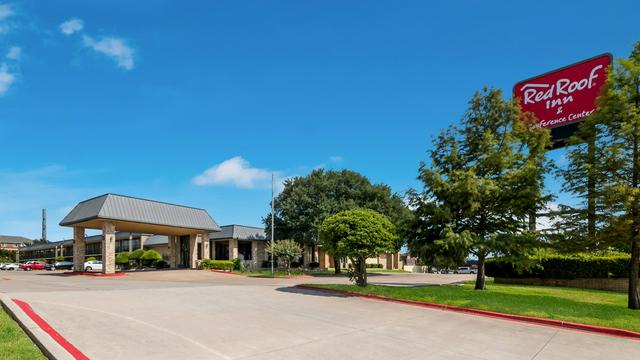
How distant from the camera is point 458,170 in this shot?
18.9 metres

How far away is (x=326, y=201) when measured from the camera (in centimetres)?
3928

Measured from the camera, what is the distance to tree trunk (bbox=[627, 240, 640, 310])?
14227 millimetres

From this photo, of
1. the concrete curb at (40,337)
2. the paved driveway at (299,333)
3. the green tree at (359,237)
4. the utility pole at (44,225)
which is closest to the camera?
the concrete curb at (40,337)

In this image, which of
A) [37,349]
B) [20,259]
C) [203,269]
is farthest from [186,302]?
[20,259]

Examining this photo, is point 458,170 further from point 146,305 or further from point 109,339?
point 109,339

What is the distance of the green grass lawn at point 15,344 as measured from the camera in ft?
21.1

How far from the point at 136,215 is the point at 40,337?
31102 mm

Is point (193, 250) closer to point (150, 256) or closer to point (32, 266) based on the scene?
point (150, 256)

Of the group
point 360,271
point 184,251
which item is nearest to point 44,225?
point 184,251

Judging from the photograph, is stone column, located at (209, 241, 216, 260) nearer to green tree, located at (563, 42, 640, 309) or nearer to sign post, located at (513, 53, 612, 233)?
sign post, located at (513, 53, 612, 233)

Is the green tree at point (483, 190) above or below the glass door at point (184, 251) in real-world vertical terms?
above

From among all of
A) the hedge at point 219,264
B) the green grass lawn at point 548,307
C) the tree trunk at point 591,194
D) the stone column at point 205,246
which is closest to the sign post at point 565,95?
the tree trunk at point 591,194

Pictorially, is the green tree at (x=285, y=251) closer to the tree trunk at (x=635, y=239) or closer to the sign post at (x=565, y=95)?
the sign post at (x=565, y=95)

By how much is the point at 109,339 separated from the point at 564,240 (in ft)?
51.9
